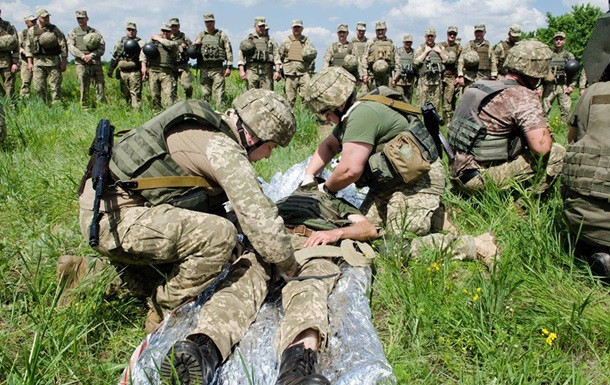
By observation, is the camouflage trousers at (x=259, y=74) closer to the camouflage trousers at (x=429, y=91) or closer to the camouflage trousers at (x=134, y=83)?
the camouflage trousers at (x=134, y=83)

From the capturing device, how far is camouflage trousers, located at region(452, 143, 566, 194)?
141 inches

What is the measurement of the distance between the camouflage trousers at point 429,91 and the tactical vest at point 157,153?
28.6ft

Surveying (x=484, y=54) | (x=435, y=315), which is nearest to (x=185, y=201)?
(x=435, y=315)

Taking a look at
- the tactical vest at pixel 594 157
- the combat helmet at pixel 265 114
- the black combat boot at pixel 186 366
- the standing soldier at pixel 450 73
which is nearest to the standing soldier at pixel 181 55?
the standing soldier at pixel 450 73

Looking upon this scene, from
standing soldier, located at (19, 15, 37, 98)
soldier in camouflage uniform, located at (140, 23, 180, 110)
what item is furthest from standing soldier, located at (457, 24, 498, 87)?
standing soldier, located at (19, 15, 37, 98)

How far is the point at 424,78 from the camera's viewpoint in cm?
1029

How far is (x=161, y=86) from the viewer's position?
9367 mm

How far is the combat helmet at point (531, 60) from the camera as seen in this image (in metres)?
3.49

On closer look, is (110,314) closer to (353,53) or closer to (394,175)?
(394,175)

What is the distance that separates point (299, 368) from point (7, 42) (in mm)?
9342

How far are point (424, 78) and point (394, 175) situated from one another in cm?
770

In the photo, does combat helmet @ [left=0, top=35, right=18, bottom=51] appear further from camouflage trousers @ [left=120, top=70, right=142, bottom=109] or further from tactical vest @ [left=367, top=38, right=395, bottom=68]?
tactical vest @ [left=367, top=38, right=395, bottom=68]

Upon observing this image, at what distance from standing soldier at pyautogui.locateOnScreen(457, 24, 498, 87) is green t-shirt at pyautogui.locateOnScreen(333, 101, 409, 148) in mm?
7581

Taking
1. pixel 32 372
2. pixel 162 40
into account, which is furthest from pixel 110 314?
pixel 162 40
